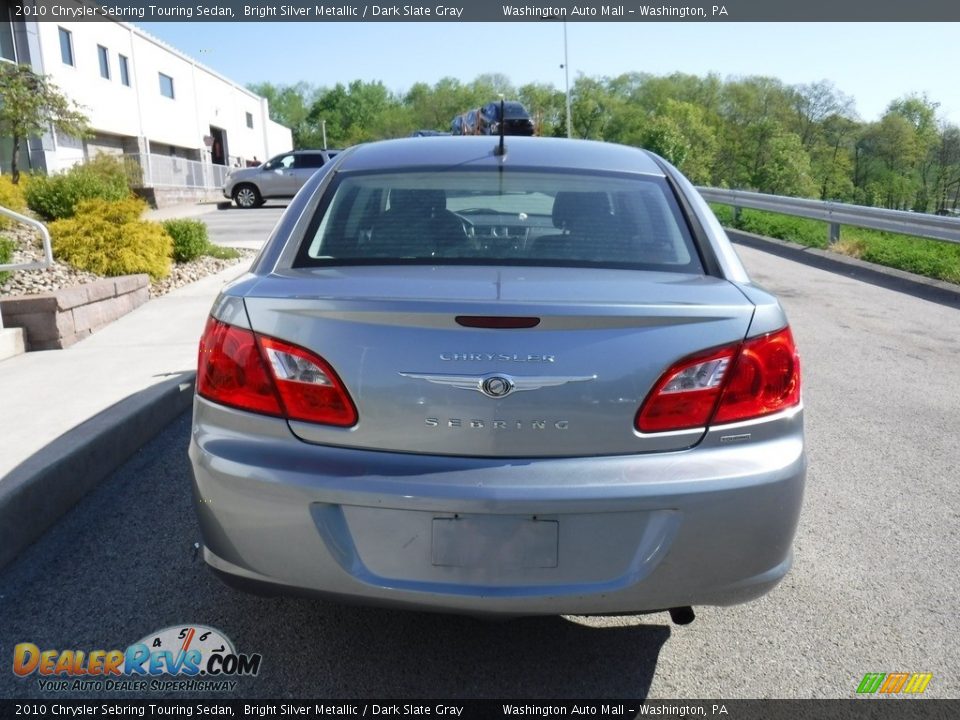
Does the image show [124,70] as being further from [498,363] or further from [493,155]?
[498,363]

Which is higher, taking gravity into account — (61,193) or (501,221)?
(61,193)

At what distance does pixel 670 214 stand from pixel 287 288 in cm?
146

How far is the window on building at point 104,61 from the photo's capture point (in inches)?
1260

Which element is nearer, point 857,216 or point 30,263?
point 30,263

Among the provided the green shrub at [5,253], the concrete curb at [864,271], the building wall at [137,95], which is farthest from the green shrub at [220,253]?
the building wall at [137,95]

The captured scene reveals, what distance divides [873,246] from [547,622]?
40.5 ft

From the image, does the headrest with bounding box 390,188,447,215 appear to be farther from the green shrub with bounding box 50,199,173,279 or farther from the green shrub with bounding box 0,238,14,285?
the green shrub with bounding box 50,199,173,279

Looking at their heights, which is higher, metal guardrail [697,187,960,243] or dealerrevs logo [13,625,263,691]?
metal guardrail [697,187,960,243]

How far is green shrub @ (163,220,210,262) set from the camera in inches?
443

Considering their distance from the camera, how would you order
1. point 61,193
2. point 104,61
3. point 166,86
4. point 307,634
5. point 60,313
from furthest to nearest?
point 166,86, point 104,61, point 61,193, point 60,313, point 307,634

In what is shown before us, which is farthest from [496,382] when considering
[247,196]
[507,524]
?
[247,196]

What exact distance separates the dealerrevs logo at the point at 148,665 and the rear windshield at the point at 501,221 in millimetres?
1326

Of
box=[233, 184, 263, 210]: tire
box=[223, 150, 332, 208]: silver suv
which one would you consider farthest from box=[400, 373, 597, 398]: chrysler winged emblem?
box=[233, 184, 263, 210]: tire

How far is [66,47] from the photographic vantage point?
29156 millimetres
